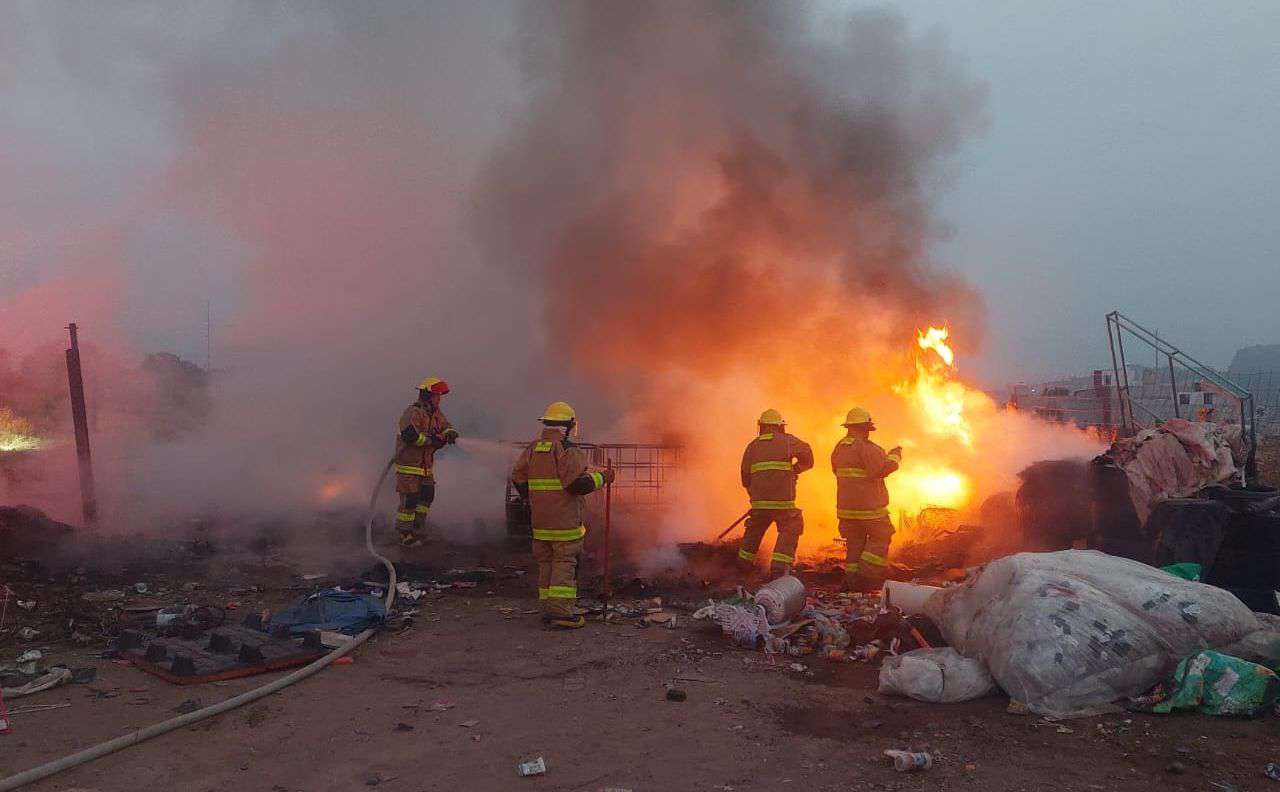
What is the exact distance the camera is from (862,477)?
24.8 feet

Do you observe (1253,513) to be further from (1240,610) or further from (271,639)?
(271,639)

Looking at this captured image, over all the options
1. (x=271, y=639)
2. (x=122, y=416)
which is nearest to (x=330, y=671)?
(x=271, y=639)

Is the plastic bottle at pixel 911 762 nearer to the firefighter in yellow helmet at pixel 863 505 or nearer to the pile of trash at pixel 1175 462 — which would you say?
the firefighter in yellow helmet at pixel 863 505

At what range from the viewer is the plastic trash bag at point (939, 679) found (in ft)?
14.4

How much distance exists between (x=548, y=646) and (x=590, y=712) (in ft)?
4.65

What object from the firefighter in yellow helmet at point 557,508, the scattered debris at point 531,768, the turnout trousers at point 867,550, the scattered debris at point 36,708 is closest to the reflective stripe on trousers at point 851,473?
the turnout trousers at point 867,550

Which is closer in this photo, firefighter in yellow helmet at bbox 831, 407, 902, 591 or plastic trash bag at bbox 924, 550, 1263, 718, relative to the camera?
plastic trash bag at bbox 924, 550, 1263, 718

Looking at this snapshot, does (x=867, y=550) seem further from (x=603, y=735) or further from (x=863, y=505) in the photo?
(x=603, y=735)

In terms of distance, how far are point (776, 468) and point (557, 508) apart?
2.42 m

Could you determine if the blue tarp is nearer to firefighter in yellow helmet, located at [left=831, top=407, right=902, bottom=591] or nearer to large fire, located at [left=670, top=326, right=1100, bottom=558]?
firefighter in yellow helmet, located at [left=831, top=407, right=902, bottom=591]

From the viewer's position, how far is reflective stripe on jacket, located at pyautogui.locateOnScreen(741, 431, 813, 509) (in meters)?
7.73

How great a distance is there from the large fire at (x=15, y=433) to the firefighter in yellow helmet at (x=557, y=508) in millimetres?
8630

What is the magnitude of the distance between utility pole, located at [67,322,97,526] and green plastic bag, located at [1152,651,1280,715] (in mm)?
10344

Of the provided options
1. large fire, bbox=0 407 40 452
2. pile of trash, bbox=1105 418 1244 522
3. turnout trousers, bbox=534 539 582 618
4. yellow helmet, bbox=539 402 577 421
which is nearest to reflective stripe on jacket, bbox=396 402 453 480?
yellow helmet, bbox=539 402 577 421
